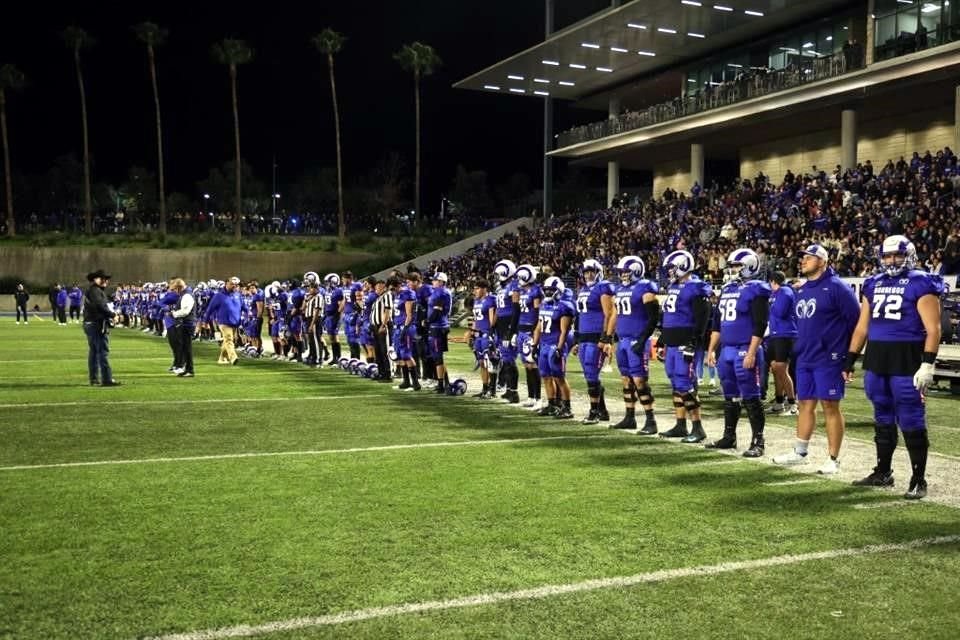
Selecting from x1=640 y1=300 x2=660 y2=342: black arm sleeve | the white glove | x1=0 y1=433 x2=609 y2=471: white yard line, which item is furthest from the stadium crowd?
the white glove

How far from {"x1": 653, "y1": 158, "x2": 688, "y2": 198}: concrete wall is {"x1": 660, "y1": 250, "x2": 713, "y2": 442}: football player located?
40.1 metres

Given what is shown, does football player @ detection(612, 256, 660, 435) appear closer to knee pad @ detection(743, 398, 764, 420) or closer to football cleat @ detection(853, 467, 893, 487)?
knee pad @ detection(743, 398, 764, 420)

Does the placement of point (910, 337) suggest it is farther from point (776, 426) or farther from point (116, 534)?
point (116, 534)

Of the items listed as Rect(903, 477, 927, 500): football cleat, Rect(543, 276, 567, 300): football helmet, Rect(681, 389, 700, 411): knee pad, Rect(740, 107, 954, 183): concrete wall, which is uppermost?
Rect(740, 107, 954, 183): concrete wall

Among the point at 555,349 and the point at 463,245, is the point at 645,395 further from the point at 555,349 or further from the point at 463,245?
the point at 463,245

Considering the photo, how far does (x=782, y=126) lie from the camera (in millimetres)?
40875

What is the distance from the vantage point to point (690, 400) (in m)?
11.0

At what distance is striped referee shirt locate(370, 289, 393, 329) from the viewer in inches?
714

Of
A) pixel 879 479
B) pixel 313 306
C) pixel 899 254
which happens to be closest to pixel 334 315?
pixel 313 306

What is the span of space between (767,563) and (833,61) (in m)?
33.2

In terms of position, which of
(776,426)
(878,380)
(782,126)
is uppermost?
(782,126)

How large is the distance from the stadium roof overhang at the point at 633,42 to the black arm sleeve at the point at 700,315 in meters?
30.6

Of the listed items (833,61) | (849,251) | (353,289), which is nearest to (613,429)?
(353,289)

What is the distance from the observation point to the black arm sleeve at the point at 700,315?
1086 cm
